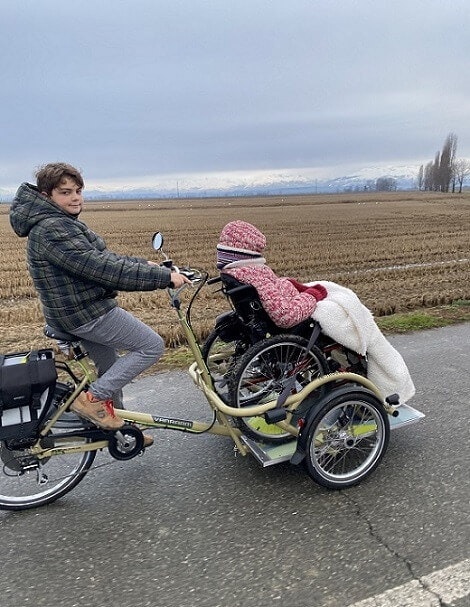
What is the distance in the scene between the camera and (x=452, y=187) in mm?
98375

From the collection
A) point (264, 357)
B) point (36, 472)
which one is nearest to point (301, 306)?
point (264, 357)

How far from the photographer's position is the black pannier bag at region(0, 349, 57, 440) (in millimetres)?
2555

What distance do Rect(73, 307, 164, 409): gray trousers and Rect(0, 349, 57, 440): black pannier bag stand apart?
0.27m

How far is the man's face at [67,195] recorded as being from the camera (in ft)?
8.61

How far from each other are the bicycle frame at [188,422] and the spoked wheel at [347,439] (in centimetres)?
13

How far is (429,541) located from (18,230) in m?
2.70

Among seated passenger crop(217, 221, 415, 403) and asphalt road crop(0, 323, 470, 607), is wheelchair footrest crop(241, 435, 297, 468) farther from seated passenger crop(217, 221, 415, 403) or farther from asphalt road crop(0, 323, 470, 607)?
seated passenger crop(217, 221, 415, 403)

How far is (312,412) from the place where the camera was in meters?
2.89

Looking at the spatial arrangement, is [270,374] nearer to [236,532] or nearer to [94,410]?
[236,532]

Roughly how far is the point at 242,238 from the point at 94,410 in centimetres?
137

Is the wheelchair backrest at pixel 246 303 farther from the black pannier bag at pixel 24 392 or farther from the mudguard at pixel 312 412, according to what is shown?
the black pannier bag at pixel 24 392

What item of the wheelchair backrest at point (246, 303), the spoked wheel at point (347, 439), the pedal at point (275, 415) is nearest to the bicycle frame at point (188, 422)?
the pedal at point (275, 415)

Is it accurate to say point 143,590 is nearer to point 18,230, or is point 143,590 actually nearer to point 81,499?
point 81,499

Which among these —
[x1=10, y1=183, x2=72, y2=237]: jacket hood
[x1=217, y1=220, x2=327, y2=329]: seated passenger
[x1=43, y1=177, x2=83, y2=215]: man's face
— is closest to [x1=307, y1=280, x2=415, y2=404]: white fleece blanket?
[x1=217, y1=220, x2=327, y2=329]: seated passenger
